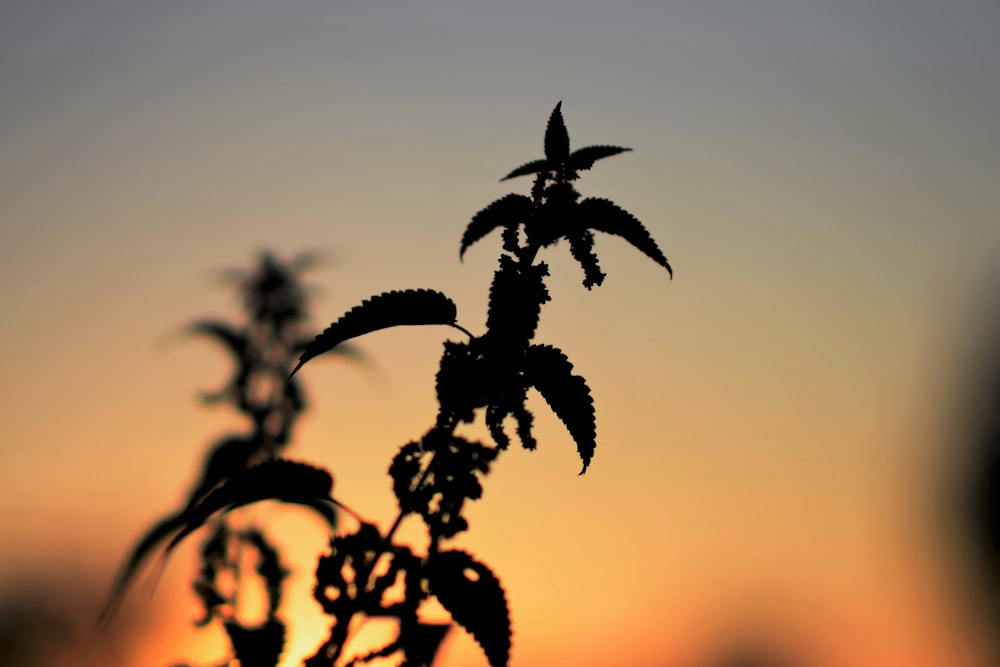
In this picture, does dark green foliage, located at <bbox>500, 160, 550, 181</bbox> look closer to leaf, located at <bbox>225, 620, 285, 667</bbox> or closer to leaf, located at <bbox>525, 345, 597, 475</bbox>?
leaf, located at <bbox>525, 345, 597, 475</bbox>

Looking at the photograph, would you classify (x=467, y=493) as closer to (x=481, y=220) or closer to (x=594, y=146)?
(x=481, y=220)

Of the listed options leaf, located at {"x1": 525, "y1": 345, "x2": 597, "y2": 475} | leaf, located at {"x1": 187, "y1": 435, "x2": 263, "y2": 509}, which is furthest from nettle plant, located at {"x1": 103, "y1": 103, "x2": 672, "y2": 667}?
leaf, located at {"x1": 187, "y1": 435, "x2": 263, "y2": 509}

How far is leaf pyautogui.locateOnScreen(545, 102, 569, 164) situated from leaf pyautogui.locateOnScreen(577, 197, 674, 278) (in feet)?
0.50

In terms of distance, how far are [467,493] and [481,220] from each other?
0.79 metres

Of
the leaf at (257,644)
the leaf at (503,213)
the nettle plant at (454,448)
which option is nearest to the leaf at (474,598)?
the nettle plant at (454,448)

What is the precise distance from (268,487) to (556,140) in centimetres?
128

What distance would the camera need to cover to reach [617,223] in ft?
8.58

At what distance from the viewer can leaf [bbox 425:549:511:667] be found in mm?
2258

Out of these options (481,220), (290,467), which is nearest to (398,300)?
(481,220)

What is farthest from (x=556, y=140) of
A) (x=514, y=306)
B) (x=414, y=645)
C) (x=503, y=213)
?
(x=414, y=645)

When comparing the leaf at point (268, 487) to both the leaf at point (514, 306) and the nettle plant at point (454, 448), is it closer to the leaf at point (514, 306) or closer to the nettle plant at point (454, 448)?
the nettle plant at point (454, 448)

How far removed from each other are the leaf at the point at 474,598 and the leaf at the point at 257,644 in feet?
1.83

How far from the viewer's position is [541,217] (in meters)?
2.49

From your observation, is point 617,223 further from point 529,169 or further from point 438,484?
point 438,484
